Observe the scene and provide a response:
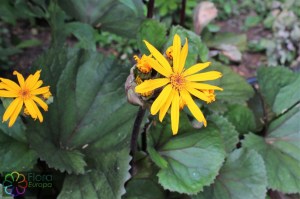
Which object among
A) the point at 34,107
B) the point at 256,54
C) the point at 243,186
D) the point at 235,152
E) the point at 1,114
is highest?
the point at 256,54

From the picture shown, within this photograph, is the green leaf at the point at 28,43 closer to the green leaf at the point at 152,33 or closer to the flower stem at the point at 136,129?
the green leaf at the point at 152,33

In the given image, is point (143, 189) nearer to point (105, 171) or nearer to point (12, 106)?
point (105, 171)

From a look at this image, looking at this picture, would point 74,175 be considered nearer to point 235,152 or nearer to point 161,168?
point 161,168

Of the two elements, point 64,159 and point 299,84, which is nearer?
point 64,159

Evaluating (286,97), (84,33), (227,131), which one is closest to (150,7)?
(84,33)

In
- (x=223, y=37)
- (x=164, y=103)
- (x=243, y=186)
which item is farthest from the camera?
(x=223, y=37)

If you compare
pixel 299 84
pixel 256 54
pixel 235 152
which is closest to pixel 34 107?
pixel 235 152

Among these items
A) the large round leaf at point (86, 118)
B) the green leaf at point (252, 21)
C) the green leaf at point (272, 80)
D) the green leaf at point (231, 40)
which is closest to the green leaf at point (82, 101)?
the large round leaf at point (86, 118)

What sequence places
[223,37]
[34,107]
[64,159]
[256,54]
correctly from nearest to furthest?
[34,107], [64,159], [223,37], [256,54]
